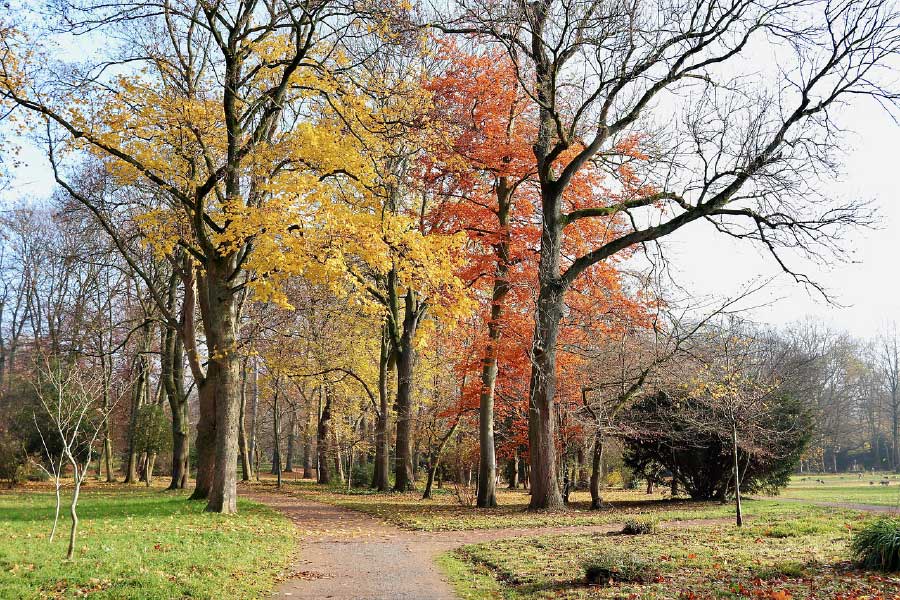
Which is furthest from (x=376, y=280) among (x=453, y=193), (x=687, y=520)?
(x=687, y=520)

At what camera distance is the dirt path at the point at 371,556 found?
23.3ft

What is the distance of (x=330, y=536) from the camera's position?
11750mm

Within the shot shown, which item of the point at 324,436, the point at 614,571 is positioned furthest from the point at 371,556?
the point at 324,436

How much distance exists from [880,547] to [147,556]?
8404mm

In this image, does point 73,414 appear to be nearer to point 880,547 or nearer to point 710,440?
point 880,547

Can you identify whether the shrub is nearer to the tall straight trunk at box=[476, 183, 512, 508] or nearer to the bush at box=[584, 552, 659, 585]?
the bush at box=[584, 552, 659, 585]

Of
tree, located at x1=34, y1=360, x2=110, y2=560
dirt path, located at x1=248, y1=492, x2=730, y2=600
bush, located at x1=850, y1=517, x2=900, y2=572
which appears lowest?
dirt path, located at x1=248, y1=492, x2=730, y2=600

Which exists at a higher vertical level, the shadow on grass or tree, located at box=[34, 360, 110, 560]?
tree, located at box=[34, 360, 110, 560]

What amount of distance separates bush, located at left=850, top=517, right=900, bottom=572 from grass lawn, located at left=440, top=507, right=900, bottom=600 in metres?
0.22

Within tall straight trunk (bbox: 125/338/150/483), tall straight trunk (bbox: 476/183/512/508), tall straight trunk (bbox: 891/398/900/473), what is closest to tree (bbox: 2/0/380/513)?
tall straight trunk (bbox: 476/183/512/508)

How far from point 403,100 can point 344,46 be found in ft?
5.15

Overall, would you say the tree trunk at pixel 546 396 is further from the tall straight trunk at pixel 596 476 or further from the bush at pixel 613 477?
the bush at pixel 613 477

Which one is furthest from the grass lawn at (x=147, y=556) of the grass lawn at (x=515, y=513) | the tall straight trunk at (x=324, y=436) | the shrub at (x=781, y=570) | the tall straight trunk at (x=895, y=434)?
the tall straight trunk at (x=895, y=434)

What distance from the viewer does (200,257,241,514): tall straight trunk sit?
13086 millimetres
